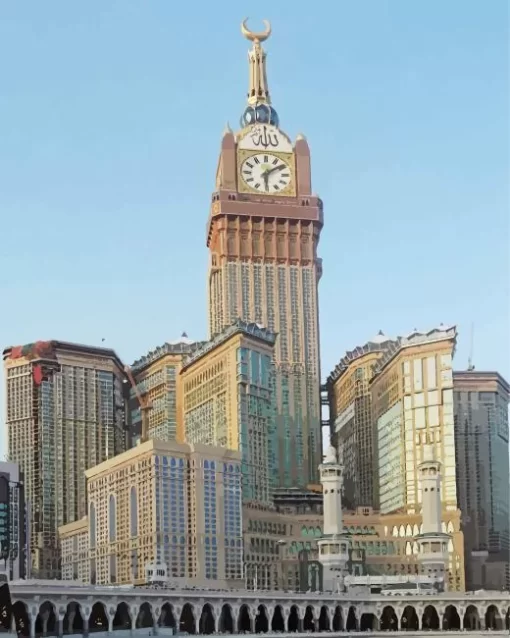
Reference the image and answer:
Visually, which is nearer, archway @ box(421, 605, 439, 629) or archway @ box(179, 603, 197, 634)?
archway @ box(179, 603, 197, 634)

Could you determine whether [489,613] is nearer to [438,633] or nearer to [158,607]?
[438,633]

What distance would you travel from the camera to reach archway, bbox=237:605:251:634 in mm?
153250

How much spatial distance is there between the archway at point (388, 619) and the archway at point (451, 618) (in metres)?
5.90

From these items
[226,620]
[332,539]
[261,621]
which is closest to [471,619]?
[332,539]

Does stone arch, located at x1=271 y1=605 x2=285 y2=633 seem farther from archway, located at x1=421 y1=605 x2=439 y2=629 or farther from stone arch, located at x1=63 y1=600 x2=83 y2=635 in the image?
stone arch, located at x1=63 y1=600 x2=83 y2=635

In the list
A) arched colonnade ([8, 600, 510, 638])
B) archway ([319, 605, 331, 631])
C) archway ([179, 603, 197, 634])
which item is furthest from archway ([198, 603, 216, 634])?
archway ([319, 605, 331, 631])

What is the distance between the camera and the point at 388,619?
161000mm

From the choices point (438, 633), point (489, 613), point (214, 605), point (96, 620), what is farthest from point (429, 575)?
point (96, 620)

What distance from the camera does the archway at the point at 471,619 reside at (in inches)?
6280

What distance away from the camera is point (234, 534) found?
199 meters

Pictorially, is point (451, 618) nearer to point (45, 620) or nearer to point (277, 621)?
point (277, 621)

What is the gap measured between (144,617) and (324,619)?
24572mm

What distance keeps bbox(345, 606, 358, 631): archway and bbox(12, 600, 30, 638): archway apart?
4442cm

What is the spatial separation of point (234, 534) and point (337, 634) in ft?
175
